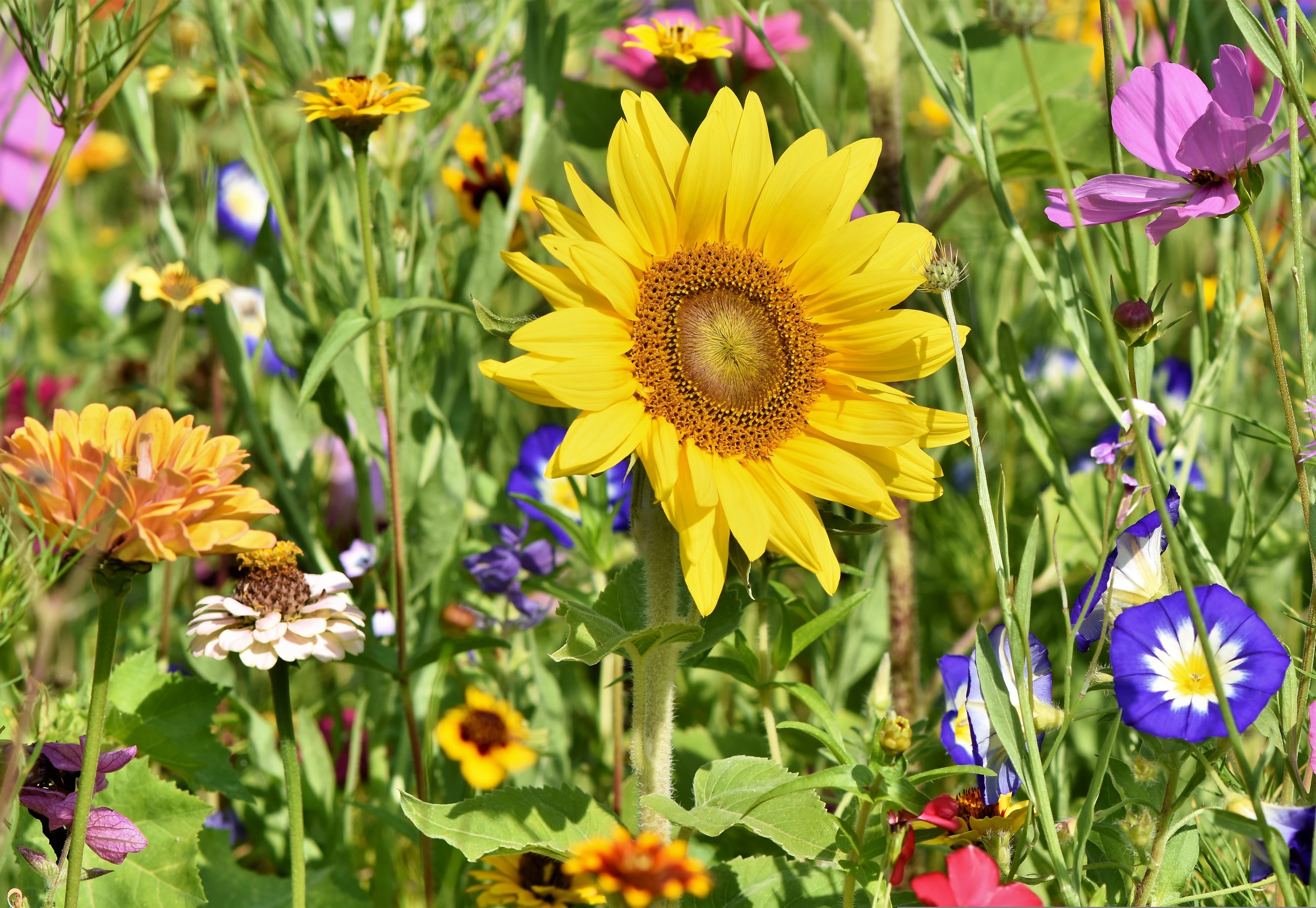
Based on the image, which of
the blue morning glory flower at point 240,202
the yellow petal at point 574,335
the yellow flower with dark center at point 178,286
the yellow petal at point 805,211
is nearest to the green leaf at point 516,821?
the yellow petal at point 574,335

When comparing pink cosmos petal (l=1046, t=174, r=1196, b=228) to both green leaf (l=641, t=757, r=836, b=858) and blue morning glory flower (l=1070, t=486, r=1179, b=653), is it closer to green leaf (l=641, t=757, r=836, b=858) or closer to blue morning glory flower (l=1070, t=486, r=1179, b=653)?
blue morning glory flower (l=1070, t=486, r=1179, b=653)

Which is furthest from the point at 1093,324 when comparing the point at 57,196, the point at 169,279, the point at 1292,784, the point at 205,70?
the point at 57,196

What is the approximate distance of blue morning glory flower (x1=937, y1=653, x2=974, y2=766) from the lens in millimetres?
836

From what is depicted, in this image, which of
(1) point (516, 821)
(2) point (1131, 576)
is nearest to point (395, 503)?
(1) point (516, 821)

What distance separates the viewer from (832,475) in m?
0.71

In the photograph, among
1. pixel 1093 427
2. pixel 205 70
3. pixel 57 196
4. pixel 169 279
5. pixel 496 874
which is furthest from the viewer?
pixel 57 196

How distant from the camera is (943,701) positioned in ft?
3.69

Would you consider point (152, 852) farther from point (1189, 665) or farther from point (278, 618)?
point (1189, 665)

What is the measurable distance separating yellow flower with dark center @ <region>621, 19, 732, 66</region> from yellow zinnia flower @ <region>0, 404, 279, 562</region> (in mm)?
491

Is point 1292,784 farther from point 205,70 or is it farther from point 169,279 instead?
point 205,70

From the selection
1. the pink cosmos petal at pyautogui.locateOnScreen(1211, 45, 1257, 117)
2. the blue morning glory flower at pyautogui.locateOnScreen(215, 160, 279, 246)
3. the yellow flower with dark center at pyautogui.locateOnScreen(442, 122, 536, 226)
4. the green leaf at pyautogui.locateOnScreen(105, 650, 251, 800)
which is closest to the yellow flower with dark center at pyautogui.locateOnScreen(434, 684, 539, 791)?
the green leaf at pyautogui.locateOnScreen(105, 650, 251, 800)

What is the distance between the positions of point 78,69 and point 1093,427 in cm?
139

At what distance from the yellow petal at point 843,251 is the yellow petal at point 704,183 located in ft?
0.21

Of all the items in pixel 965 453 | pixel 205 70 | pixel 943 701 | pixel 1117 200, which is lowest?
pixel 943 701
